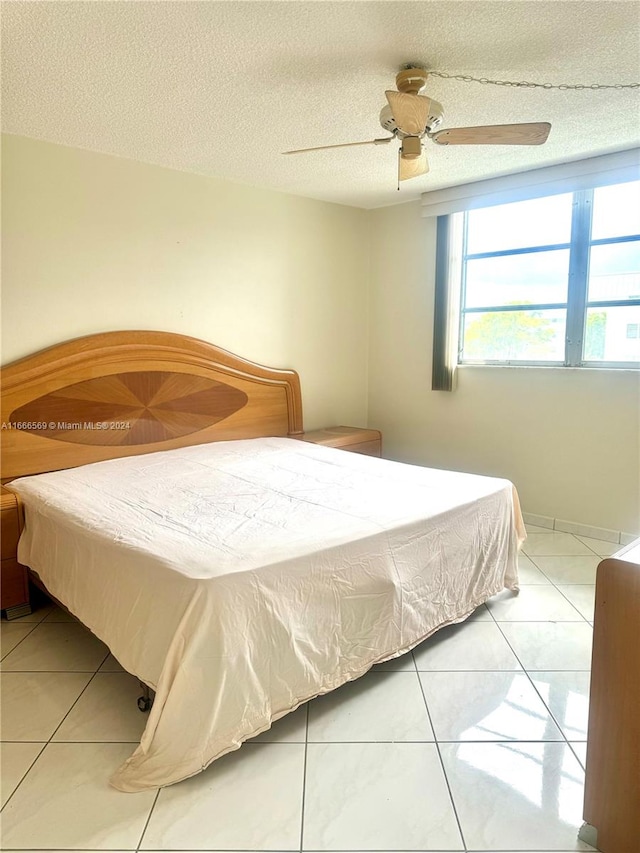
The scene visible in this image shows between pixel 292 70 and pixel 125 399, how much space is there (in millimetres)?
1968

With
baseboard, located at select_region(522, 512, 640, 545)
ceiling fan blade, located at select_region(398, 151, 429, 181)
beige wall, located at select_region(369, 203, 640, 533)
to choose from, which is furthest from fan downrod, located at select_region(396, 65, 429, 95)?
baseboard, located at select_region(522, 512, 640, 545)

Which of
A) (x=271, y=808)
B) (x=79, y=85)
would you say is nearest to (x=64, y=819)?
(x=271, y=808)

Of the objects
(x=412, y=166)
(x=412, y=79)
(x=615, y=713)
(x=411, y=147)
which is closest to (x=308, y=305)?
(x=412, y=166)

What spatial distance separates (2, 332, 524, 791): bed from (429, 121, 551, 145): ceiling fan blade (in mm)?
1489

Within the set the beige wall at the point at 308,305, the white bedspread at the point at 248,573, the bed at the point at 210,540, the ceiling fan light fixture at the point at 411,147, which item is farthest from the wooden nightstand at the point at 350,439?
the ceiling fan light fixture at the point at 411,147

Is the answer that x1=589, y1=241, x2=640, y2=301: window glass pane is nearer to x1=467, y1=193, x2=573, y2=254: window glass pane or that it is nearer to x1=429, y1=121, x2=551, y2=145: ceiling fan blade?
x1=467, y1=193, x2=573, y2=254: window glass pane

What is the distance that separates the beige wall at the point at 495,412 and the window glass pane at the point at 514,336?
0.41ft

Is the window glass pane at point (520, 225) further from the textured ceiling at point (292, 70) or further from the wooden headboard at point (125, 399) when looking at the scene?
the wooden headboard at point (125, 399)

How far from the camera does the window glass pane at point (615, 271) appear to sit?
3203 mm

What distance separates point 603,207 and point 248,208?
90.9 inches

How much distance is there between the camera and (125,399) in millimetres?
3213

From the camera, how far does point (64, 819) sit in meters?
1.44

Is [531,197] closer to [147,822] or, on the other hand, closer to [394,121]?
[394,121]

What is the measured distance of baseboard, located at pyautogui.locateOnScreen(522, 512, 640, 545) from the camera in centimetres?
336
